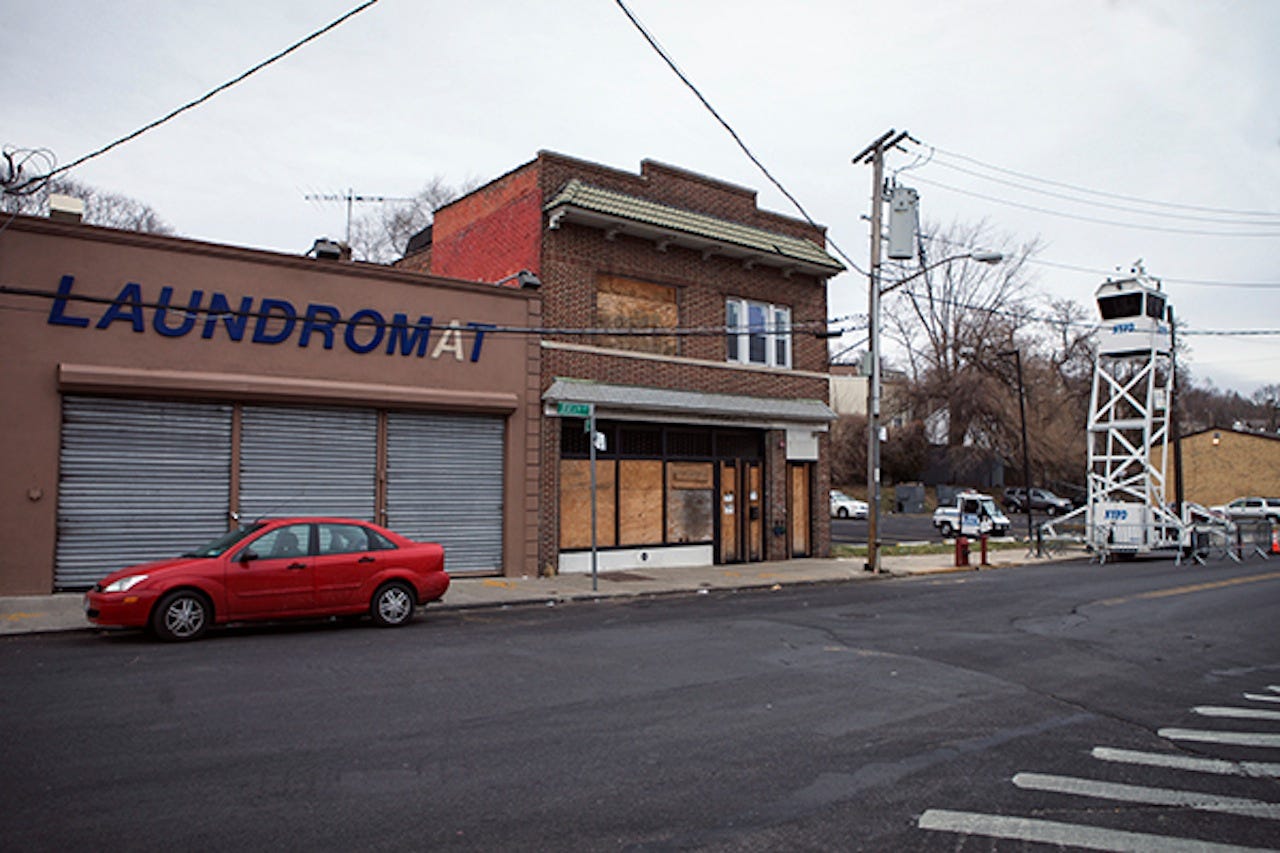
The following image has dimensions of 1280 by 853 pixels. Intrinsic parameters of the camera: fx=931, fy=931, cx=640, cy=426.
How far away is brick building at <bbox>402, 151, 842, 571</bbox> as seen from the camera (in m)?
19.4

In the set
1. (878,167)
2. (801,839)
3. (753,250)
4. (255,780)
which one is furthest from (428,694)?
(878,167)

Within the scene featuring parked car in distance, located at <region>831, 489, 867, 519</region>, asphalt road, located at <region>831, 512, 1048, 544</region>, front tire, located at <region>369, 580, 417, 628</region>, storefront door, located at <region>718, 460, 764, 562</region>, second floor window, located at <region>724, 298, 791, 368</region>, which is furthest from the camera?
parked car in distance, located at <region>831, 489, 867, 519</region>

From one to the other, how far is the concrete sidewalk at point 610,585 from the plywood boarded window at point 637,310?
4.97 m

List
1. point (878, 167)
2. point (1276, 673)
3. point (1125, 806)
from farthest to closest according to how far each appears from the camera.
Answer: point (878, 167), point (1276, 673), point (1125, 806)

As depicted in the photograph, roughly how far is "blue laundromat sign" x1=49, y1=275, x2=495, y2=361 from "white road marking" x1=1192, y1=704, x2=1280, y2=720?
1290 centimetres

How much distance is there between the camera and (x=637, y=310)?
2070cm

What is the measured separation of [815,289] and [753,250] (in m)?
3.12

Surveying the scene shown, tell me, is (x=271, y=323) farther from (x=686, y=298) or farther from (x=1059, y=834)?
(x=1059, y=834)

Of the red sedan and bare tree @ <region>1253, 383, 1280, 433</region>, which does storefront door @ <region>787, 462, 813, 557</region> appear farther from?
bare tree @ <region>1253, 383, 1280, 433</region>

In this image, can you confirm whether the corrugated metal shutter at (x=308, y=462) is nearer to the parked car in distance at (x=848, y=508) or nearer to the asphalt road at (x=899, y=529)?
the asphalt road at (x=899, y=529)

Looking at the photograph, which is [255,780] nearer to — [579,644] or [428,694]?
[428,694]

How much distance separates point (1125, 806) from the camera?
5.38 m

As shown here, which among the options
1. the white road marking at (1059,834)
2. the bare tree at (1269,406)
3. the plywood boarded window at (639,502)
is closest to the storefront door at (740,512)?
the plywood boarded window at (639,502)

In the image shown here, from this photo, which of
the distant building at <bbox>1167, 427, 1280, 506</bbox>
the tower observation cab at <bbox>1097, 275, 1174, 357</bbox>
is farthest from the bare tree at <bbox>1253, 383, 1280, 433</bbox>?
the tower observation cab at <bbox>1097, 275, 1174, 357</bbox>
